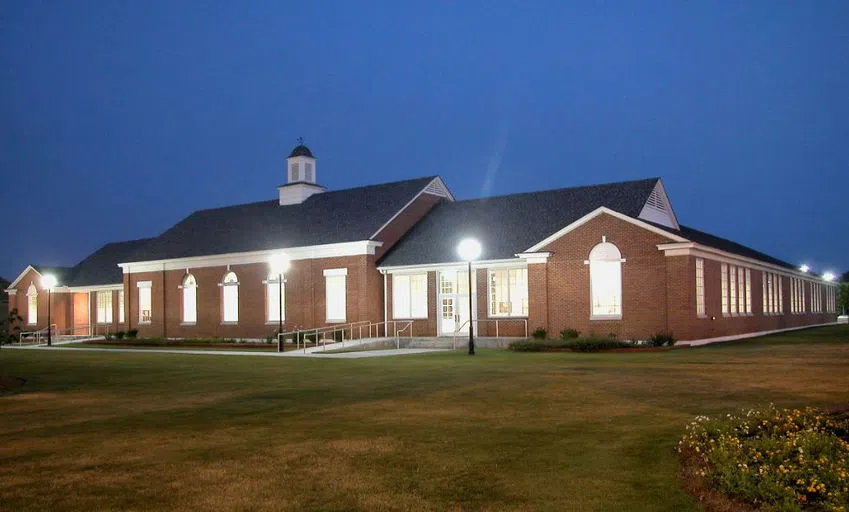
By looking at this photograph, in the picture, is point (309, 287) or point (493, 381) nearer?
point (493, 381)

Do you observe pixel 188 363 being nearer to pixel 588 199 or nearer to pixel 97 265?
pixel 588 199

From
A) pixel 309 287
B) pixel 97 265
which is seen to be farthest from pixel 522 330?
pixel 97 265

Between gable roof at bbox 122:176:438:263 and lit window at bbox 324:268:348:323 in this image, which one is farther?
gable roof at bbox 122:176:438:263

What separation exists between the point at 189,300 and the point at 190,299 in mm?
117

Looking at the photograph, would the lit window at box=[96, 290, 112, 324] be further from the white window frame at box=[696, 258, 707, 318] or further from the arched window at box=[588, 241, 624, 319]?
the white window frame at box=[696, 258, 707, 318]

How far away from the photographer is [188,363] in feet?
88.5

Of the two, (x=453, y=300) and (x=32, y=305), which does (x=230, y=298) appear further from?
(x=32, y=305)

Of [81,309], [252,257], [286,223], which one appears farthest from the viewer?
[81,309]

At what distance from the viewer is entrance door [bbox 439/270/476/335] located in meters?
37.2

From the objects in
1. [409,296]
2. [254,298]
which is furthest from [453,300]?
[254,298]

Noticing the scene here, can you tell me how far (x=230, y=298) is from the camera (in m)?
45.5

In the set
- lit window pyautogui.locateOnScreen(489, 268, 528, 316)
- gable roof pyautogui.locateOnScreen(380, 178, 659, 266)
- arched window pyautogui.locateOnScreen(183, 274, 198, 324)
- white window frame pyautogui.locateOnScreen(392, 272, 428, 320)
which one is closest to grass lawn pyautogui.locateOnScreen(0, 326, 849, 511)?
lit window pyautogui.locateOnScreen(489, 268, 528, 316)

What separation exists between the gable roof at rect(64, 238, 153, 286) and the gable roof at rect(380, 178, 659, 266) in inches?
953

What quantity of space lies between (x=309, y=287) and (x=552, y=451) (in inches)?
1295
